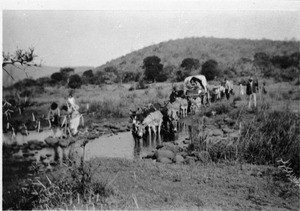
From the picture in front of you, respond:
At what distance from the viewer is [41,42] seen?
602cm

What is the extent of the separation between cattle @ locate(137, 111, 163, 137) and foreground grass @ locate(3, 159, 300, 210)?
1279 mm

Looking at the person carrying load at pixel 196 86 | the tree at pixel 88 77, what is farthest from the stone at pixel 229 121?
the tree at pixel 88 77

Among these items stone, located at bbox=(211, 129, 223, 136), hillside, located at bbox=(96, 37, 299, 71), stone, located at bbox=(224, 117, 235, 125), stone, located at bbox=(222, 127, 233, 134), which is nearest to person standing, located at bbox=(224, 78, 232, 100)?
hillside, located at bbox=(96, 37, 299, 71)

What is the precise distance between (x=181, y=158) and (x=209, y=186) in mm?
1159

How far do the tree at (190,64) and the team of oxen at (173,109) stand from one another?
24cm

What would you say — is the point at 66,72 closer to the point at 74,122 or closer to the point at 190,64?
the point at 74,122

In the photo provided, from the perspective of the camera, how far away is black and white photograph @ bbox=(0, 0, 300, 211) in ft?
16.5

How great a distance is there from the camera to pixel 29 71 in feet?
21.8

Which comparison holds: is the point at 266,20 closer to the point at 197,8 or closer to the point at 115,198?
the point at 197,8

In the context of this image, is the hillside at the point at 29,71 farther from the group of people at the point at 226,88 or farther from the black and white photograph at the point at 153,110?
the group of people at the point at 226,88

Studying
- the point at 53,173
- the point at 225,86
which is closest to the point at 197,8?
the point at 225,86

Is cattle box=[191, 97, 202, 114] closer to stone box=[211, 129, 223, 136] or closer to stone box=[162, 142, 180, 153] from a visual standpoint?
stone box=[211, 129, 223, 136]

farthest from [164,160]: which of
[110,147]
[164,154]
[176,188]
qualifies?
[110,147]

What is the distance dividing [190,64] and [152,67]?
36.5 inches
